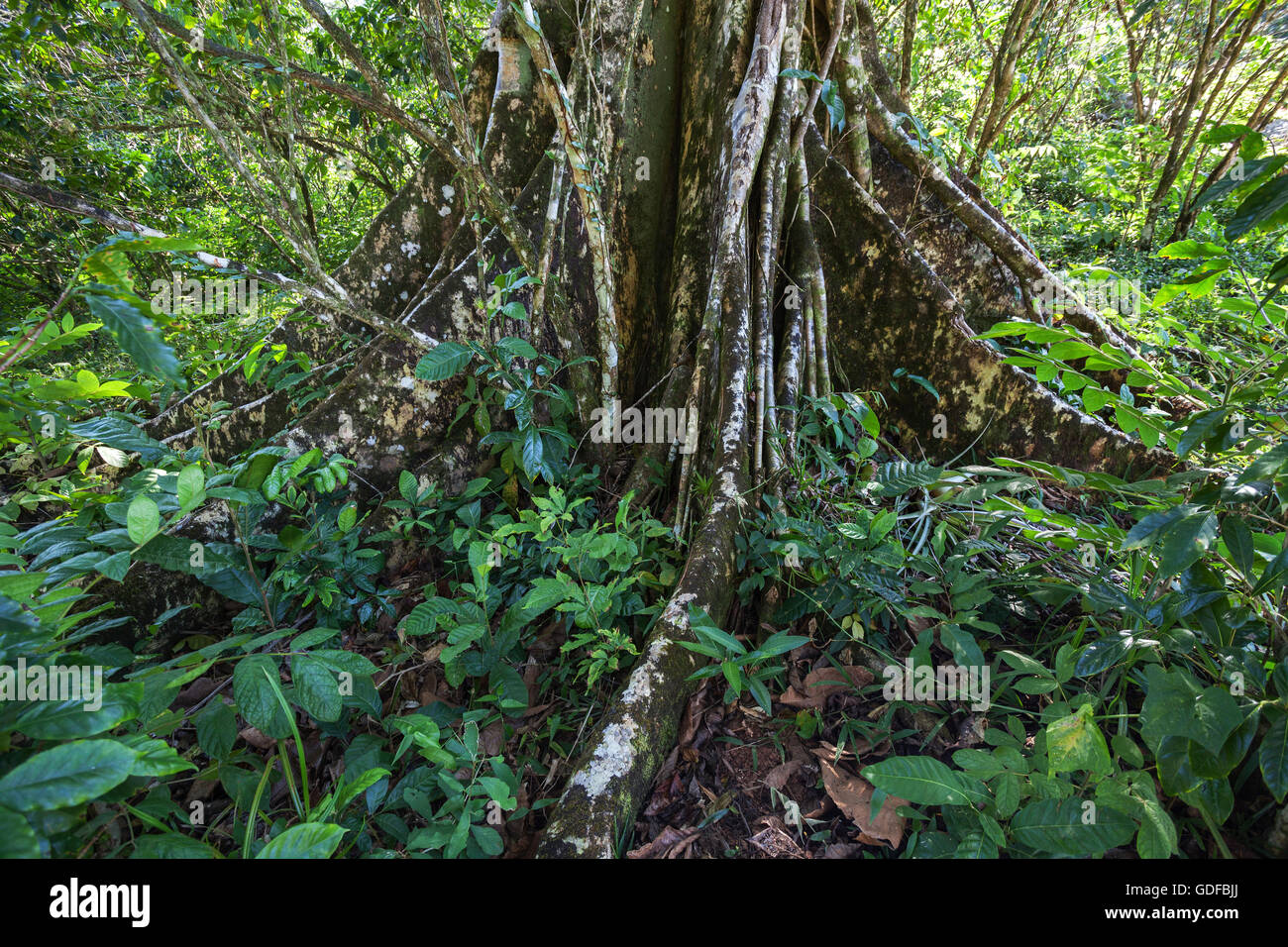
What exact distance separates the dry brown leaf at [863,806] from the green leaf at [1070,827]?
1.06 feet

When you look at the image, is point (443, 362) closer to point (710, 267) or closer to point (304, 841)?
point (710, 267)

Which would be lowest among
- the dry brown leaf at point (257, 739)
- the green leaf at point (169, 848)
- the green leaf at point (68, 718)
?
the dry brown leaf at point (257, 739)

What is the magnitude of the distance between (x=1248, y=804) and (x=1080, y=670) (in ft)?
1.96

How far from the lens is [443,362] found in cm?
224

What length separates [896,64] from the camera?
6473 mm

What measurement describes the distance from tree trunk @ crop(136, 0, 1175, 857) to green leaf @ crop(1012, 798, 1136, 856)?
1090mm

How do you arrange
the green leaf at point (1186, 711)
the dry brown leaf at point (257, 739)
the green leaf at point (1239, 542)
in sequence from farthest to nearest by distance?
1. the dry brown leaf at point (257, 739)
2. the green leaf at point (1239, 542)
3. the green leaf at point (1186, 711)

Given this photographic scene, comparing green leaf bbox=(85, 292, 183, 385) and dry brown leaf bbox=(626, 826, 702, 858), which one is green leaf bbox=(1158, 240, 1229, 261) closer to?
dry brown leaf bbox=(626, 826, 702, 858)

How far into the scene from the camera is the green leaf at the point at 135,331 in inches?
38.6

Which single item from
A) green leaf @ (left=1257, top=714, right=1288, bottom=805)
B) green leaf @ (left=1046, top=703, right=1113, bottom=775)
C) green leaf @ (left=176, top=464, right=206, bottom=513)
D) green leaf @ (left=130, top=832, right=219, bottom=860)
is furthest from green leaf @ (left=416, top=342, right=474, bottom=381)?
green leaf @ (left=1257, top=714, right=1288, bottom=805)

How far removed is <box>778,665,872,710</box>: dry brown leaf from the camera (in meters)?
1.92

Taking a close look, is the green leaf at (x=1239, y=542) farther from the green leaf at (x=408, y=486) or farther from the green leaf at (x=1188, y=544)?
the green leaf at (x=408, y=486)

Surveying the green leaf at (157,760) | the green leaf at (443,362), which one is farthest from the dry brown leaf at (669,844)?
the green leaf at (443,362)

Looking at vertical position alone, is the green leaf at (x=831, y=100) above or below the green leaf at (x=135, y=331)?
above
